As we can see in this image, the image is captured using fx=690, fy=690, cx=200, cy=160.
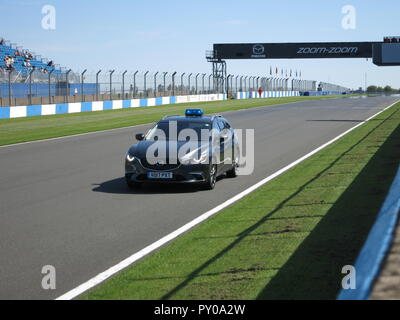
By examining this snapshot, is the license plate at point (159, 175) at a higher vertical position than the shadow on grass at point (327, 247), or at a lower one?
higher

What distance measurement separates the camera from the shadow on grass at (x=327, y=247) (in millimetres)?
5695

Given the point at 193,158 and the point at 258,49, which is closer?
the point at 193,158

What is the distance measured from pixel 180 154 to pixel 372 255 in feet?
25.9

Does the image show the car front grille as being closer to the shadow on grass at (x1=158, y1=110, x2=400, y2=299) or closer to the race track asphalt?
the race track asphalt

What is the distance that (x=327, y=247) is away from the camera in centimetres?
715

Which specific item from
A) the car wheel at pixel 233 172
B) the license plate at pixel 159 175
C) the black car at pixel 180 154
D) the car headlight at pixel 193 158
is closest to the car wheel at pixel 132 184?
the black car at pixel 180 154

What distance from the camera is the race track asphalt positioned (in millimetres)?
6789

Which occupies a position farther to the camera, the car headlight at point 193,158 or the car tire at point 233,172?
the car tire at point 233,172

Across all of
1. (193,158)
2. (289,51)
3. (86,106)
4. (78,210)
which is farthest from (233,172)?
(289,51)

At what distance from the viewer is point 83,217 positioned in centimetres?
931

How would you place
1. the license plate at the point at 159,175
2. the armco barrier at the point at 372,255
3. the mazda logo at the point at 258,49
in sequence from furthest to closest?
the mazda logo at the point at 258,49
the license plate at the point at 159,175
the armco barrier at the point at 372,255

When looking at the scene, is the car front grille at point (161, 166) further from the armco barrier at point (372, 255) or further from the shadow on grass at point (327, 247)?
the armco barrier at point (372, 255)

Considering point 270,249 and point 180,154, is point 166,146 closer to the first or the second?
point 180,154

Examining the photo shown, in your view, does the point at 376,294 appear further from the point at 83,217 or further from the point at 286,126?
the point at 286,126
